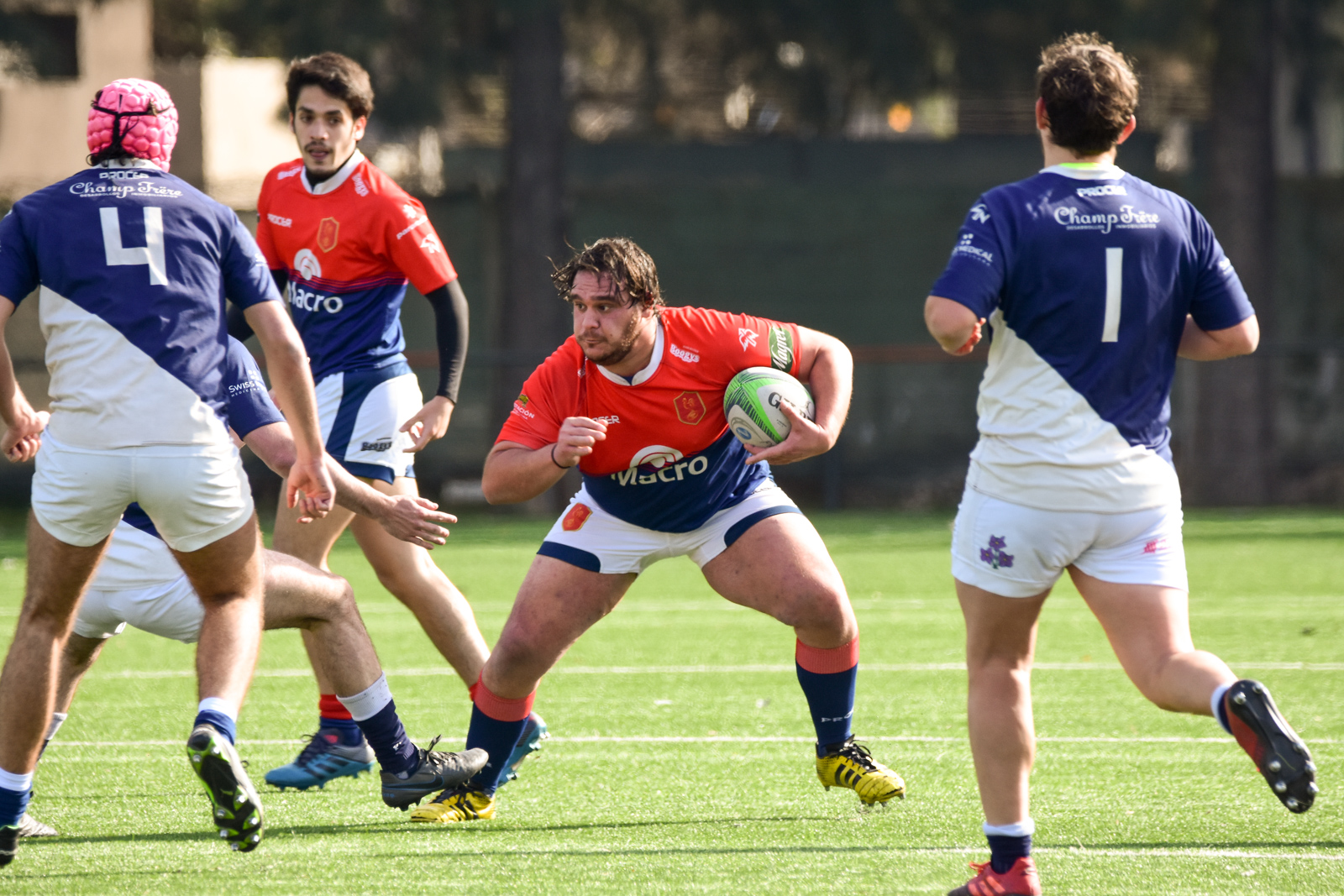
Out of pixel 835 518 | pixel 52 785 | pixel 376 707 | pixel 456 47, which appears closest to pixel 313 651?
pixel 376 707

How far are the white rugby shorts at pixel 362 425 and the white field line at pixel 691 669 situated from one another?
2.46 meters

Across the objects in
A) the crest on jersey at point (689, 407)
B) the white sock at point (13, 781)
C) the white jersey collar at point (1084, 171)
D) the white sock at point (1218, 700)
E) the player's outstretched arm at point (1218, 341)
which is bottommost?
the white sock at point (13, 781)

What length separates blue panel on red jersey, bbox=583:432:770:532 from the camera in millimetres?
5250

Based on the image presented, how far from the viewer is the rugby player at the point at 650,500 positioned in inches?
201

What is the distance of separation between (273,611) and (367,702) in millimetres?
414

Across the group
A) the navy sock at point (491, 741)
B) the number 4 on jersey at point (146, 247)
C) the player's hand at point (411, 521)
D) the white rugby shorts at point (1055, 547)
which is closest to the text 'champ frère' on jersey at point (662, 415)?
the player's hand at point (411, 521)

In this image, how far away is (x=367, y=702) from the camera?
5117mm

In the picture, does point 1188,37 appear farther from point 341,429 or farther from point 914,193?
point 341,429

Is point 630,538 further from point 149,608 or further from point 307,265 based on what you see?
point 307,265

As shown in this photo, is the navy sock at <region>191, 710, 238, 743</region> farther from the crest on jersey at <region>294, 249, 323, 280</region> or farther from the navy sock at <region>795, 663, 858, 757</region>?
the crest on jersey at <region>294, 249, 323, 280</region>

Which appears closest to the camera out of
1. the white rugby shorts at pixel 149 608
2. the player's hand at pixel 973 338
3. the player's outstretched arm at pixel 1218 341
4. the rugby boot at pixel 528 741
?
the player's hand at pixel 973 338

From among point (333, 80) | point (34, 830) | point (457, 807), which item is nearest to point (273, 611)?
point (457, 807)

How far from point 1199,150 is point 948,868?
2108 centimetres

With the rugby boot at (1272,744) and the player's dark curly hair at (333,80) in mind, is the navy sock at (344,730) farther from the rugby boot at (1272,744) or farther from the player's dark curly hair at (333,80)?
the rugby boot at (1272,744)
